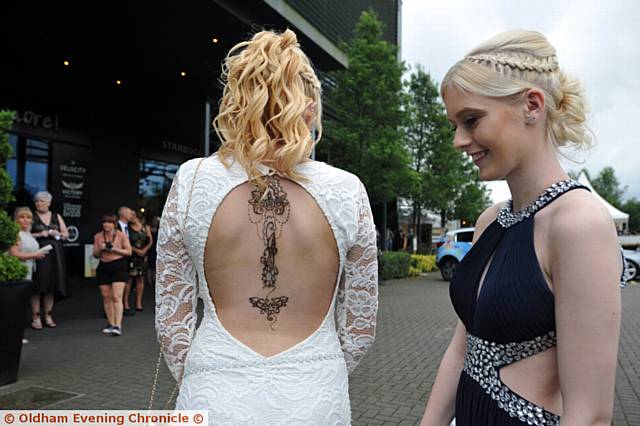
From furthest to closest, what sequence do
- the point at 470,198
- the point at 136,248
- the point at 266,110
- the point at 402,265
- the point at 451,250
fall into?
the point at 470,198, the point at 402,265, the point at 451,250, the point at 136,248, the point at 266,110

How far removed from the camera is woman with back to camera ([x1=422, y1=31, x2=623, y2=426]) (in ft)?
3.66

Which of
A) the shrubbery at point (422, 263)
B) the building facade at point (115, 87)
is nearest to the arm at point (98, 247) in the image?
the building facade at point (115, 87)

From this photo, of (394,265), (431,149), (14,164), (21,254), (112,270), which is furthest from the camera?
(431,149)

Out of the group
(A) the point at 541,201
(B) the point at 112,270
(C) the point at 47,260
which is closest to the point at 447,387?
(A) the point at 541,201

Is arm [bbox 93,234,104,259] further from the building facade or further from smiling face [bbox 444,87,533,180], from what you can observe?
smiling face [bbox 444,87,533,180]

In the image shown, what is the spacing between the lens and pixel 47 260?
7.72m

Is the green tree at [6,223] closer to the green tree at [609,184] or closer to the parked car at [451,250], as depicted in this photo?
the parked car at [451,250]

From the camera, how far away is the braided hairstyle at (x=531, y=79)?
4.37ft

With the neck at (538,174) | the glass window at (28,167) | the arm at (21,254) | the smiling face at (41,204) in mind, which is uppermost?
the glass window at (28,167)

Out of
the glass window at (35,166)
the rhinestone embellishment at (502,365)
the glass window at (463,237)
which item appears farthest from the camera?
the glass window at (463,237)

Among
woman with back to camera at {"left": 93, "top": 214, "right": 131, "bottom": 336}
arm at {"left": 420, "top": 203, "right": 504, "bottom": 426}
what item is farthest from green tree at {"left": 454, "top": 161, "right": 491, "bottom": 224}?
arm at {"left": 420, "top": 203, "right": 504, "bottom": 426}

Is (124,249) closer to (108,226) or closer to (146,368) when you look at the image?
(108,226)

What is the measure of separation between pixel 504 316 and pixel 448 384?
1.43ft

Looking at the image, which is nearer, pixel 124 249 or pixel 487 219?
pixel 487 219
